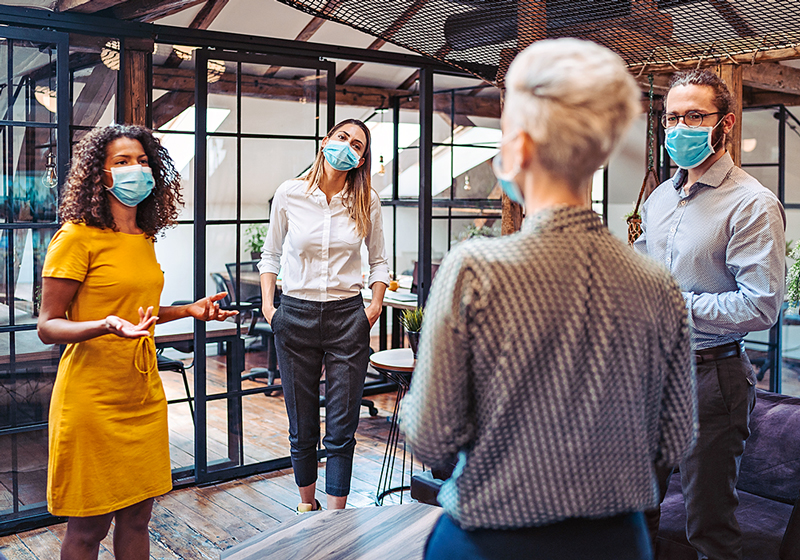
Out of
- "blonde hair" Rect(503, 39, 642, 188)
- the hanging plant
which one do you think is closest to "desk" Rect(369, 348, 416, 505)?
"blonde hair" Rect(503, 39, 642, 188)

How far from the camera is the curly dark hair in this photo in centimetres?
203

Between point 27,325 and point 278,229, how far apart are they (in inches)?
44.6

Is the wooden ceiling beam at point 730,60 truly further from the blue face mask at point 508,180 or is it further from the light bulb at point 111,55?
the light bulb at point 111,55

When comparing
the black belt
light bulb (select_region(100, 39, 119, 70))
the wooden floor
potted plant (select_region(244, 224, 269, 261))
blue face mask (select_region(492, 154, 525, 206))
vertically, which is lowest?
the wooden floor

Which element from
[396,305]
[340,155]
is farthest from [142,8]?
[396,305]

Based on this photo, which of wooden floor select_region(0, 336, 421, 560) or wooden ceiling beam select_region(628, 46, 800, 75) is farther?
wooden floor select_region(0, 336, 421, 560)

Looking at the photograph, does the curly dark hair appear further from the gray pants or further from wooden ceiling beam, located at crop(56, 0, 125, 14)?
wooden ceiling beam, located at crop(56, 0, 125, 14)

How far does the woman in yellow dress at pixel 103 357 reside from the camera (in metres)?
1.97

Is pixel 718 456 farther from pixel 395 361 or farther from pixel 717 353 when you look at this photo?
pixel 395 361

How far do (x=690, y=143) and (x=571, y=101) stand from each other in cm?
127

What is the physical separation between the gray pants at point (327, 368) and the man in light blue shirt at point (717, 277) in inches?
50.0

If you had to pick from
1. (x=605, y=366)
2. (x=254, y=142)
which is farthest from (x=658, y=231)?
(x=254, y=142)

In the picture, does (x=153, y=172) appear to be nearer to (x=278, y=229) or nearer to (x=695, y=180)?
(x=278, y=229)

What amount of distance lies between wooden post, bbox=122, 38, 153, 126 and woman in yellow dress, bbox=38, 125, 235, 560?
132 centimetres
